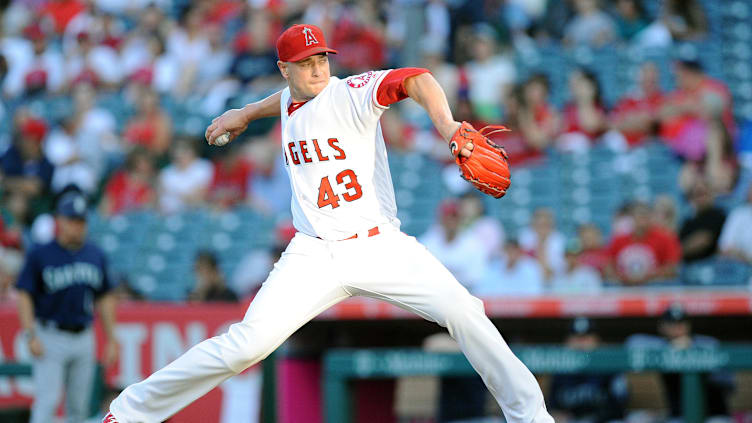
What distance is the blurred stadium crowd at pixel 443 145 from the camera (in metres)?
7.87

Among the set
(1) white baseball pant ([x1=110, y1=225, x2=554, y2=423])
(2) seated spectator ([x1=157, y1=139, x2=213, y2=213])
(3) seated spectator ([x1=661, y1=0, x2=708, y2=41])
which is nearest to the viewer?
(1) white baseball pant ([x1=110, y1=225, x2=554, y2=423])

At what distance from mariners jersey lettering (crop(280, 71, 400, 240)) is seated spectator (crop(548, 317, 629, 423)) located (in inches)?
98.7

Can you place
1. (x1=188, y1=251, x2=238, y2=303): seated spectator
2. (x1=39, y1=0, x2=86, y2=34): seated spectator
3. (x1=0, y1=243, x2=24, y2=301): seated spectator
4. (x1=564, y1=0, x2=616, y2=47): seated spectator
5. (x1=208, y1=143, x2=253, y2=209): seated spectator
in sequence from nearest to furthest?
(x1=188, y1=251, x2=238, y2=303): seated spectator → (x1=0, y1=243, x2=24, y2=301): seated spectator → (x1=564, y1=0, x2=616, y2=47): seated spectator → (x1=208, y1=143, x2=253, y2=209): seated spectator → (x1=39, y1=0, x2=86, y2=34): seated spectator

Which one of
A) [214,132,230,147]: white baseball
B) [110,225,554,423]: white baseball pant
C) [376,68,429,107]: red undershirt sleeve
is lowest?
[110,225,554,423]: white baseball pant

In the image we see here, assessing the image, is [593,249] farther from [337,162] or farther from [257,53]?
[257,53]

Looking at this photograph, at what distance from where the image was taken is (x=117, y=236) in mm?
10164

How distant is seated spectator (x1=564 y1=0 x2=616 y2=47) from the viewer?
9641 millimetres

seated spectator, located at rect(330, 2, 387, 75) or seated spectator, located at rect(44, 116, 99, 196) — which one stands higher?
seated spectator, located at rect(330, 2, 387, 75)

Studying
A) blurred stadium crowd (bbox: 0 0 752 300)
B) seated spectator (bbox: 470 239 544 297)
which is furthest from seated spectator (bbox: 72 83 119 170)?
seated spectator (bbox: 470 239 544 297)

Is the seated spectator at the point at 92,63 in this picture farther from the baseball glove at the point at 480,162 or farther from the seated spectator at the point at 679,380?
the baseball glove at the point at 480,162

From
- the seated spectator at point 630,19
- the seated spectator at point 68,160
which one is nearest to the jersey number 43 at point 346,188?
the seated spectator at point 630,19

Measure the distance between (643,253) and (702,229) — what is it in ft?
1.62

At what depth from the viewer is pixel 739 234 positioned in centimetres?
736

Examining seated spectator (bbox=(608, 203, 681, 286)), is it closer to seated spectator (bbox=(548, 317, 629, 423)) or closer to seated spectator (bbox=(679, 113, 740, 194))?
seated spectator (bbox=(679, 113, 740, 194))
